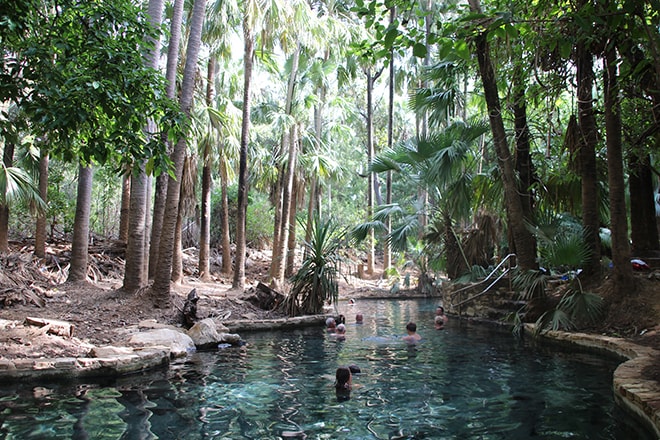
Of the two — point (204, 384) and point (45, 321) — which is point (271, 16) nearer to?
point (45, 321)

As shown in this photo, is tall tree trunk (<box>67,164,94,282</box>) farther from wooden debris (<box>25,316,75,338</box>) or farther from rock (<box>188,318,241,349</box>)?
wooden debris (<box>25,316,75,338</box>)

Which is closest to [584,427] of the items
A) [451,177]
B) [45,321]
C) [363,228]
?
[45,321]

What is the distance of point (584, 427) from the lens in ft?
14.8

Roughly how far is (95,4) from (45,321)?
4.74 meters

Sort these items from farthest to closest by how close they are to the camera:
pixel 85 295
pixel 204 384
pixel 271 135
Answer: pixel 271 135 → pixel 85 295 → pixel 204 384

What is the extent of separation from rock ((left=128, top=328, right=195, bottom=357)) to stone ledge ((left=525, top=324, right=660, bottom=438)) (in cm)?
600

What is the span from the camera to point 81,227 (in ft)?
35.0

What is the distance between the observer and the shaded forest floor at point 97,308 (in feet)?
22.6

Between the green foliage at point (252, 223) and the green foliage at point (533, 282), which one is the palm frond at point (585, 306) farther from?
the green foliage at point (252, 223)

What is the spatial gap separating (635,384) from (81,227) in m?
10.1

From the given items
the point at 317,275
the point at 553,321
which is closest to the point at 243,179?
the point at 317,275

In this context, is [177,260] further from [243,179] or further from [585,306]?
[585,306]

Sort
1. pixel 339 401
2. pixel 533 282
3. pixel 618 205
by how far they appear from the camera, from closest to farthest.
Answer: pixel 339 401
pixel 618 205
pixel 533 282

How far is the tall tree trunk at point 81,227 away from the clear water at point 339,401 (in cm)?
426
